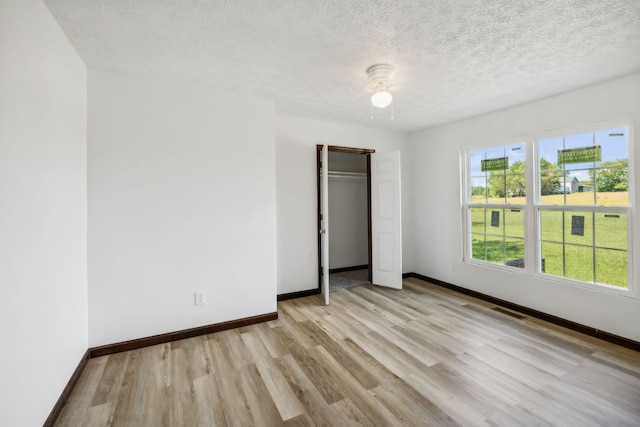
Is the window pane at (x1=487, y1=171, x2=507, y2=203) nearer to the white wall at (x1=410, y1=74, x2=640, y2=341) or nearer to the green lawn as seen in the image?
the green lawn

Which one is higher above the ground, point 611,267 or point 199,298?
point 611,267

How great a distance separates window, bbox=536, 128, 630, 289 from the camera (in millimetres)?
2596

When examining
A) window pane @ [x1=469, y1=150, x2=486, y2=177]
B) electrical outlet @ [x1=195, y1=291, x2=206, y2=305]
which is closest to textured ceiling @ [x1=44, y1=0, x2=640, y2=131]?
window pane @ [x1=469, y1=150, x2=486, y2=177]

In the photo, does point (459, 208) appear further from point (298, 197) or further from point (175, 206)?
point (175, 206)

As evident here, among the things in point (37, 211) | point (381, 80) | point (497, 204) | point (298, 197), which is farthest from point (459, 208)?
point (37, 211)

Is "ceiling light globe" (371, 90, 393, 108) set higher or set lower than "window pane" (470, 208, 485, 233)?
higher

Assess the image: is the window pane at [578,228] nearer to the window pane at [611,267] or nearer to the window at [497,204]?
the window pane at [611,267]

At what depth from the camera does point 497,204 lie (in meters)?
3.61

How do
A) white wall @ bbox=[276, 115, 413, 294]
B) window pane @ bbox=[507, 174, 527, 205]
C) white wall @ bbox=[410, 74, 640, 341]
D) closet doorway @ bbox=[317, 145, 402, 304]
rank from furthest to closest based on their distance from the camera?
closet doorway @ bbox=[317, 145, 402, 304], white wall @ bbox=[276, 115, 413, 294], window pane @ bbox=[507, 174, 527, 205], white wall @ bbox=[410, 74, 640, 341]

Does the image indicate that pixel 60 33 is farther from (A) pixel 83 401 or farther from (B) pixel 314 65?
(A) pixel 83 401

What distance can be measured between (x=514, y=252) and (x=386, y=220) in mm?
1688

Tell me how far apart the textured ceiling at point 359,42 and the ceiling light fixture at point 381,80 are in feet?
0.23

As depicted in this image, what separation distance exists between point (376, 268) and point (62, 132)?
13.1 feet

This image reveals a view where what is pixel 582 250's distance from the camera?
2.82m
